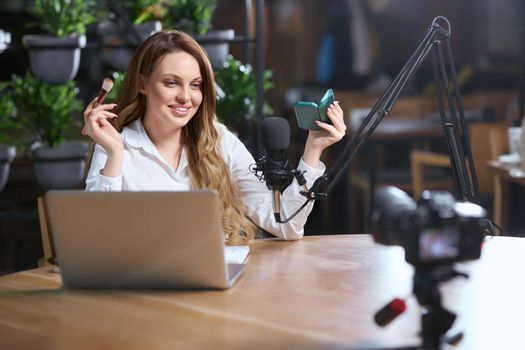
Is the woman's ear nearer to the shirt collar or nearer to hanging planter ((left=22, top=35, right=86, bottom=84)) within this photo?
the shirt collar

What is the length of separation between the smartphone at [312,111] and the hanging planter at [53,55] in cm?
236

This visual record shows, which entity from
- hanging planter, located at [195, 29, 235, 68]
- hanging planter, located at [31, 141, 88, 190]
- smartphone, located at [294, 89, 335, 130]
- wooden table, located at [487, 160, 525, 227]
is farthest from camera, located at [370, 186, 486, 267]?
hanging planter, located at [31, 141, 88, 190]

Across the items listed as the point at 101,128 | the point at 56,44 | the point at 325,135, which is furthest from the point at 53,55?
the point at 325,135

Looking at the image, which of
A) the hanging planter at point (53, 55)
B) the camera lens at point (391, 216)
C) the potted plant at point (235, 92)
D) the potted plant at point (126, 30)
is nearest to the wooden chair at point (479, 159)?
the potted plant at point (235, 92)

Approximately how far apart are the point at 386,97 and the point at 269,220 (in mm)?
474

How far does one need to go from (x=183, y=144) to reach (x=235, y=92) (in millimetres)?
1872

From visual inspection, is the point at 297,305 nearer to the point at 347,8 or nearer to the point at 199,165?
the point at 199,165

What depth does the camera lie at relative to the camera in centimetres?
122

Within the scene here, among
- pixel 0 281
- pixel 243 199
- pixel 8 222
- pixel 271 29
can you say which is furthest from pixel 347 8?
pixel 0 281

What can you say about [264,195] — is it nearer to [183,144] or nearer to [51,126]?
[183,144]

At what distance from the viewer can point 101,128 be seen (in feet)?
6.83

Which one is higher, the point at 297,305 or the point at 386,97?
the point at 386,97

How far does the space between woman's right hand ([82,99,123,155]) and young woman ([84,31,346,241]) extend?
57mm

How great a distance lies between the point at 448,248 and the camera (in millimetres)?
1230
